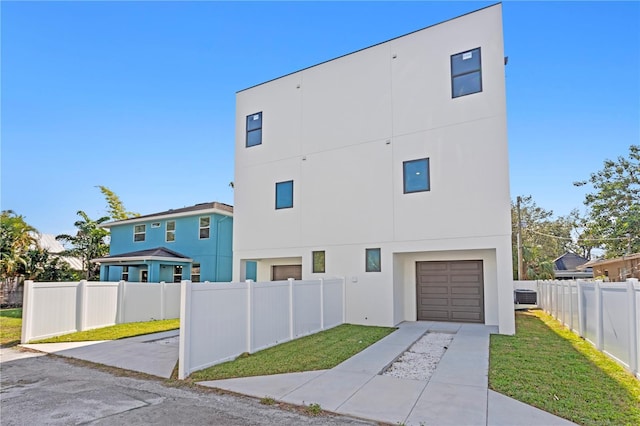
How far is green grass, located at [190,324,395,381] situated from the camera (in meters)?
6.39

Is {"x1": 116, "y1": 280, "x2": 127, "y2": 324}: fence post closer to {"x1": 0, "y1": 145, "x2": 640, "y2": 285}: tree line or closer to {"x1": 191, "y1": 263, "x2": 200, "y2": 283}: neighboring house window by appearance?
{"x1": 191, "y1": 263, "x2": 200, "y2": 283}: neighboring house window

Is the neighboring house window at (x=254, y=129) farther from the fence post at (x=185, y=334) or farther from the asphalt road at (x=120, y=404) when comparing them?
the asphalt road at (x=120, y=404)

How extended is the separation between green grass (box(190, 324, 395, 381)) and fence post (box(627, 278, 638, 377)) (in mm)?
4638

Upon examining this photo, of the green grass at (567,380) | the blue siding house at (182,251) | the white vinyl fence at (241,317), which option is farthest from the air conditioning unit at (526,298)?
the blue siding house at (182,251)

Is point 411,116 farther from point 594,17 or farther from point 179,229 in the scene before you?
point 179,229

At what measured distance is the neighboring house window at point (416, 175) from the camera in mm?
11461

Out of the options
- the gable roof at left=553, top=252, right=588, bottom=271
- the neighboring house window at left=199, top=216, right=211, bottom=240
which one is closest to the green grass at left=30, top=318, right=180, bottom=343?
the neighboring house window at left=199, top=216, right=211, bottom=240

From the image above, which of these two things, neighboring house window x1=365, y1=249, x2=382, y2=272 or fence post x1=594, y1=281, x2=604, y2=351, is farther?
neighboring house window x1=365, y1=249, x2=382, y2=272

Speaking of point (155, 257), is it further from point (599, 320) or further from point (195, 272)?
point (599, 320)

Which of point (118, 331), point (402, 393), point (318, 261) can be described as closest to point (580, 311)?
point (402, 393)

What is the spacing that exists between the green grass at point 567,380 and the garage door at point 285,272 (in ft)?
24.8

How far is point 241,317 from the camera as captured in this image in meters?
7.56

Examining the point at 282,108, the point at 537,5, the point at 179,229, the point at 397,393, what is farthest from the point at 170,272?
the point at 537,5

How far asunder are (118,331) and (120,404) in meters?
7.02
